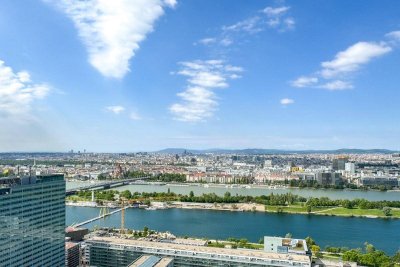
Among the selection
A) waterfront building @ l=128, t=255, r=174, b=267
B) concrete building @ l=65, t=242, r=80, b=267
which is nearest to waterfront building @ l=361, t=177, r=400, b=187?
waterfront building @ l=128, t=255, r=174, b=267

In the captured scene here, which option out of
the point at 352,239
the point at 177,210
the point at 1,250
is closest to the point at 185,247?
the point at 1,250

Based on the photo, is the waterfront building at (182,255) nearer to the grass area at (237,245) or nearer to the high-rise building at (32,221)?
the high-rise building at (32,221)

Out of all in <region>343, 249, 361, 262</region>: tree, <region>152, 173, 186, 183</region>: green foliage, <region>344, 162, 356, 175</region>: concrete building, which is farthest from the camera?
<region>344, 162, 356, 175</region>: concrete building

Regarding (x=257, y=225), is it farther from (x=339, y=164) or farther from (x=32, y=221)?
(x=339, y=164)

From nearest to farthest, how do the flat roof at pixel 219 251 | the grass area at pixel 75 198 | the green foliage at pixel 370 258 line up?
the flat roof at pixel 219 251 → the green foliage at pixel 370 258 → the grass area at pixel 75 198

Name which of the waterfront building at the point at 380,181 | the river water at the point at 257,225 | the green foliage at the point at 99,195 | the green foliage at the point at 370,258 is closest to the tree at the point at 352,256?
the green foliage at the point at 370,258

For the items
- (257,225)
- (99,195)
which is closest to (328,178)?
(257,225)

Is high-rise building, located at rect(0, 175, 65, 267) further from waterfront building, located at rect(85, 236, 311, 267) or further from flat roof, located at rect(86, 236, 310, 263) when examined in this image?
flat roof, located at rect(86, 236, 310, 263)
